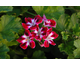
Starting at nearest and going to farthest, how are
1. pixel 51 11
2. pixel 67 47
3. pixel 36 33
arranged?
pixel 36 33, pixel 67 47, pixel 51 11

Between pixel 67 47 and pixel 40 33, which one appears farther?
pixel 67 47

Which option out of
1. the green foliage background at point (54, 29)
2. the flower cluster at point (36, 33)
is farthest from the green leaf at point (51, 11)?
the flower cluster at point (36, 33)

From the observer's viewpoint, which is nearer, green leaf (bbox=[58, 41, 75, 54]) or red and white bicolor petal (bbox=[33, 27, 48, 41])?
red and white bicolor petal (bbox=[33, 27, 48, 41])

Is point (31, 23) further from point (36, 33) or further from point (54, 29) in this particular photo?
point (54, 29)

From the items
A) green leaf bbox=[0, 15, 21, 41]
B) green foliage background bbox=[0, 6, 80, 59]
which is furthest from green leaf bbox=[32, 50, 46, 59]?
green leaf bbox=[0, 15, 21, 41]

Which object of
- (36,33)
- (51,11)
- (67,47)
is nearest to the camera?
(36,33)

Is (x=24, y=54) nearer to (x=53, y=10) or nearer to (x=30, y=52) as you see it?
(x=30, y=52)

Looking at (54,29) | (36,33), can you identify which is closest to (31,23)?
(36,33)

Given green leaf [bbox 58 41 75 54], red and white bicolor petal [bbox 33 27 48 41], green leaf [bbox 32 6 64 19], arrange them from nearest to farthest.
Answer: red and white bicolor petal [bbox 33 27 48 41], green leaf [bbox 58 41 75 54], green leaf [bbox 32 6 64 19]

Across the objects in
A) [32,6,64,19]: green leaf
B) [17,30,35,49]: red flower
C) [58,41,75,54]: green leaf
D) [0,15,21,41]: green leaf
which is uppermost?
[32,6,64,19]: green leaf

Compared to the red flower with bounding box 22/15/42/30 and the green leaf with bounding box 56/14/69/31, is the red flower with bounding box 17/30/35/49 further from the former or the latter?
the green leaf with bounding box 56/14/69/31

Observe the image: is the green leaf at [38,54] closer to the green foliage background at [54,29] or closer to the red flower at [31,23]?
the green foliage background at [54,29]
